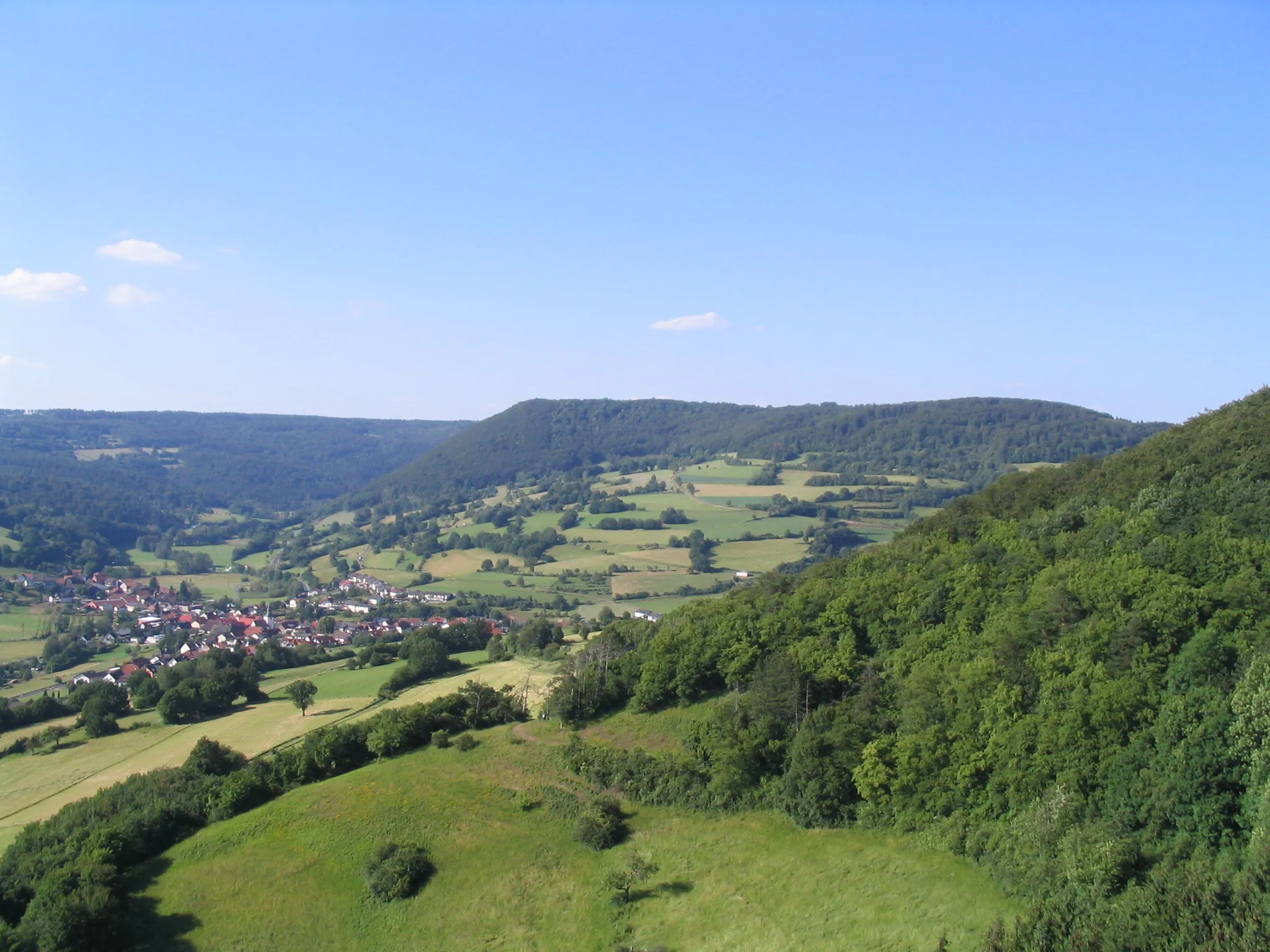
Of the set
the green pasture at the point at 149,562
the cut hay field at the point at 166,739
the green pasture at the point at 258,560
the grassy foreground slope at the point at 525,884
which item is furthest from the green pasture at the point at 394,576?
the grassy foreground slope at the point at 525,884

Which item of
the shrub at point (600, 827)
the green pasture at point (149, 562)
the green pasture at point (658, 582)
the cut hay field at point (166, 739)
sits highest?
the shrub at point (600, 827)

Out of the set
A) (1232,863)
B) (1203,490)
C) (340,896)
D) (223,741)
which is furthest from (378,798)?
(1203,490)

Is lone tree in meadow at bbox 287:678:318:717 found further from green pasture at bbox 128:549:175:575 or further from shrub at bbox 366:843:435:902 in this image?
green pasture at bbox 128:549:175:575

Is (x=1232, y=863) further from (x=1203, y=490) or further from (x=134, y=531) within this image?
(x=134, y=531)

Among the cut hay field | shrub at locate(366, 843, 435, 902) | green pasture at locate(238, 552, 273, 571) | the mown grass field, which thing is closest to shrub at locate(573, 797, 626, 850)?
shrub at locate(366, 843, 435, 902)

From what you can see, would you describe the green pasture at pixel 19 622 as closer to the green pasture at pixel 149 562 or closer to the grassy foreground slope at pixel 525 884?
the green pasture at pixel 149 562

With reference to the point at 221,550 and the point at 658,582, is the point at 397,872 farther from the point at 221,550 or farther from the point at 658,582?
the point at 221,550

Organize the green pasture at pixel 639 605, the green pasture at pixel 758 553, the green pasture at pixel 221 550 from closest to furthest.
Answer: the green pasture at pixel 639 605 → the green pasture at pixel 758 553 → the green pasture at pixel 221 550
